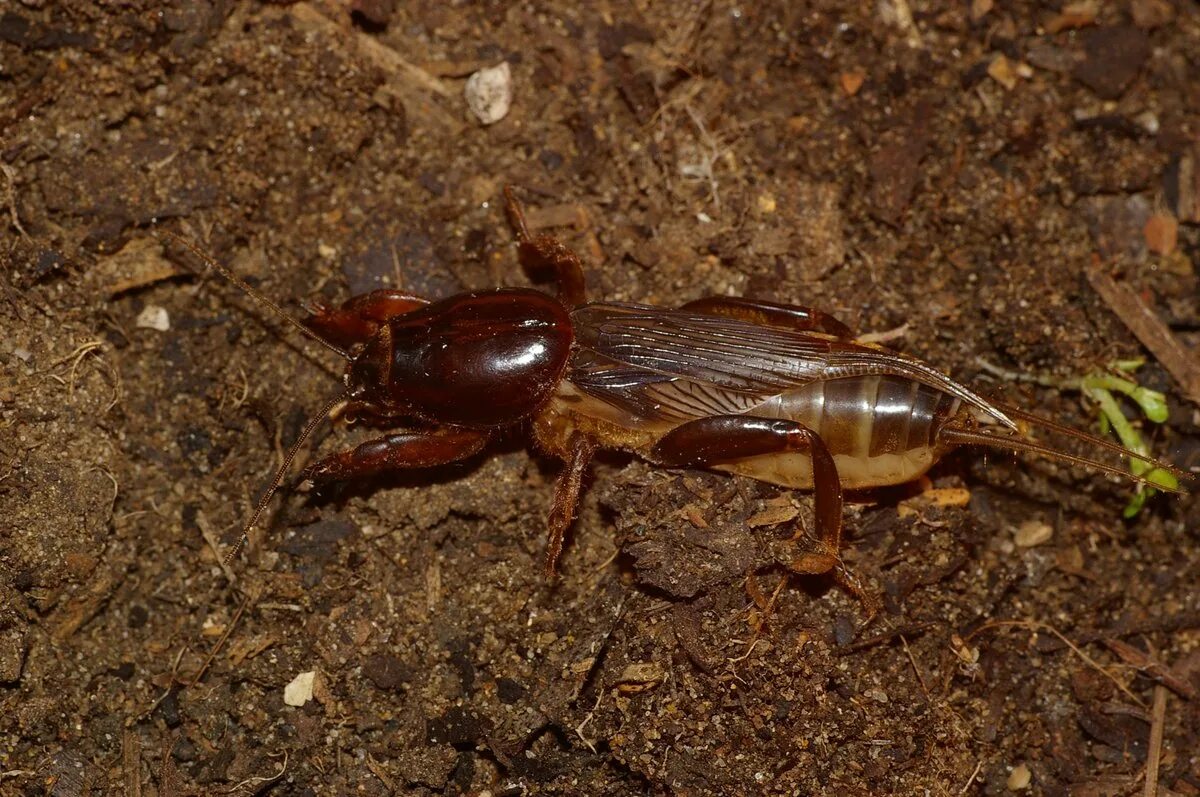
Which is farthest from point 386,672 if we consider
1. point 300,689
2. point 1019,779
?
point 1019,779

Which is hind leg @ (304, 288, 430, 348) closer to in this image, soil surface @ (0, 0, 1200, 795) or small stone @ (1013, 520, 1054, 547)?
soil surface @ (0, 0, 1200, 795)

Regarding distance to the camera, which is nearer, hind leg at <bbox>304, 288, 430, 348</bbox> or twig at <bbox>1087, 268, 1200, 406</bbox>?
hind leg at <bbox>304, 288, 430, 348</bbox>

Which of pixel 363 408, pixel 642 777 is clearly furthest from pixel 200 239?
pixel 642 777

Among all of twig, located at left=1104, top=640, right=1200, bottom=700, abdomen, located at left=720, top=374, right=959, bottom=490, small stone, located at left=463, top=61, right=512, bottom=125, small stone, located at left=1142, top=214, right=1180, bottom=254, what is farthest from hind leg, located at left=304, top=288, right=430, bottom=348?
small stone, located at left=1142, top=214, right=1180, bottom=254

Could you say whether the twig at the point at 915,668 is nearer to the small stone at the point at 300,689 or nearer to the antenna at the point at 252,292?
the small stone at the point at 300,689

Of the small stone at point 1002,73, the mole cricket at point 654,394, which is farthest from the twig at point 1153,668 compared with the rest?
the small stone at point 1002,73

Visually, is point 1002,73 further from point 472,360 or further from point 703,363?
point 472,360
